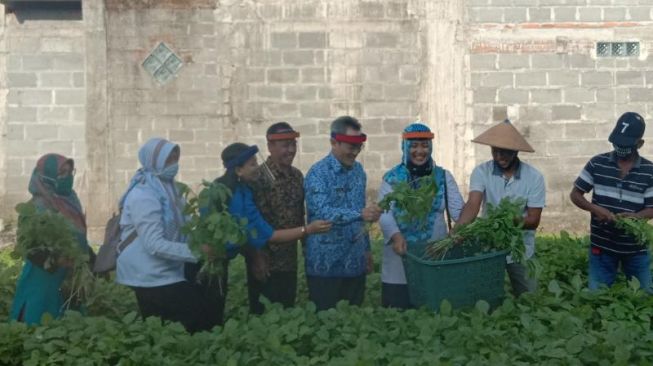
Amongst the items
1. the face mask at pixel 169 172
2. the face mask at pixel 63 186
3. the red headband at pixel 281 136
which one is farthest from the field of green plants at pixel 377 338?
the red headband at pixel 281 136

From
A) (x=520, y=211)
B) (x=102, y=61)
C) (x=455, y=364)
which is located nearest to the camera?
(x=455, y=364)

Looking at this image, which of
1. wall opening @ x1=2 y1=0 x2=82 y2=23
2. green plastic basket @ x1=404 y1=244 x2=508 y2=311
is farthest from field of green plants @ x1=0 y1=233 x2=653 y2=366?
wall opening @ x1=2 y1=0 x2=82 y2=23

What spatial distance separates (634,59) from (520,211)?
8.18 meters

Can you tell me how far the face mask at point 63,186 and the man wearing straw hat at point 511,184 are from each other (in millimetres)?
2569

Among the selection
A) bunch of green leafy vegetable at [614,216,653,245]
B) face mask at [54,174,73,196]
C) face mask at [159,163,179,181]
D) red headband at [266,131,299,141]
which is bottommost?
bunch of green leafy vegetable at [614,216,653,245]

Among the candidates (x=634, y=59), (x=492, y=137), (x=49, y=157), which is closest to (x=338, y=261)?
(x=492, y=137)

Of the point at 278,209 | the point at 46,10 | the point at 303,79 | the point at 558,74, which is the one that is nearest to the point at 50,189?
the point at 278,209

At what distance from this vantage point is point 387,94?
Result: 45.0 ft

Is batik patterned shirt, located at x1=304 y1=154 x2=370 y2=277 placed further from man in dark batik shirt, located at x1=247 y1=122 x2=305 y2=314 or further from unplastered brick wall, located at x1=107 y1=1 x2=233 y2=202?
unplastered brick wall, located at x1=107 y1=1 x2=233 y2=202

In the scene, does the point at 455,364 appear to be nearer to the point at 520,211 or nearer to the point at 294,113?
the point at 520,211

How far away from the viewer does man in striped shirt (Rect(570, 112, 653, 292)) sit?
7363mm

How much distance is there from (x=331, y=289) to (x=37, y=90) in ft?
24.7

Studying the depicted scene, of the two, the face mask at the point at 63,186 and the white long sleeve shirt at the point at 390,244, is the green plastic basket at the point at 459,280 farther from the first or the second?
the face mask at the point at 63,186

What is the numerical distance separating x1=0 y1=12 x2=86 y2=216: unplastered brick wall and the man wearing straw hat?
757 cm
